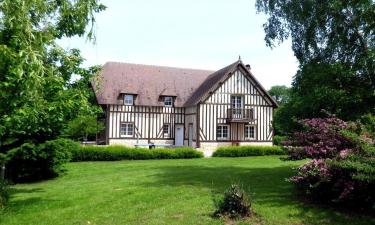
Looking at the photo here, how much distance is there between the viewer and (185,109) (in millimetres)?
31109

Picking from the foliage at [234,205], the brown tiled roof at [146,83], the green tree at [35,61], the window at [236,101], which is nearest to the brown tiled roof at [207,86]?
the brown tiled roof at [146,83]

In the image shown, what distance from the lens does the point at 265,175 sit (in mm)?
13195

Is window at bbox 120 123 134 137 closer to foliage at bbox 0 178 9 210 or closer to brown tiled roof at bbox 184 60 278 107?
brown tiled roof at bbox 184 60 278 107

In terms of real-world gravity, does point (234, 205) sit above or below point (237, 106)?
below

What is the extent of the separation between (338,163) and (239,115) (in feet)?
70.9

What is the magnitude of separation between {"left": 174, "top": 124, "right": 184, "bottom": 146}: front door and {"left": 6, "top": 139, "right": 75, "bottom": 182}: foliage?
1600 cm

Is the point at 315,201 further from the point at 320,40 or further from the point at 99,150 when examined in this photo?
the point at 99,150

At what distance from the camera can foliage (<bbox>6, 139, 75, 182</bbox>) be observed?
1392 cm

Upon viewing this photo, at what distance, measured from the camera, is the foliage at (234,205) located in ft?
24.3

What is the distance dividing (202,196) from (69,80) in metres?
4.50

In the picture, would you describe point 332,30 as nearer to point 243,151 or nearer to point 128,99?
point 243,151

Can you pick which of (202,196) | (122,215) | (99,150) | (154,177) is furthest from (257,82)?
(122,215)

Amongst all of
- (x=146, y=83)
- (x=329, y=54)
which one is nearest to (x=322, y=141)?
(x=329, y=54)

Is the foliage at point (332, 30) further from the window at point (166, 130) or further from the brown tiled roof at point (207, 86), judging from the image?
the window at point (166, 130)
